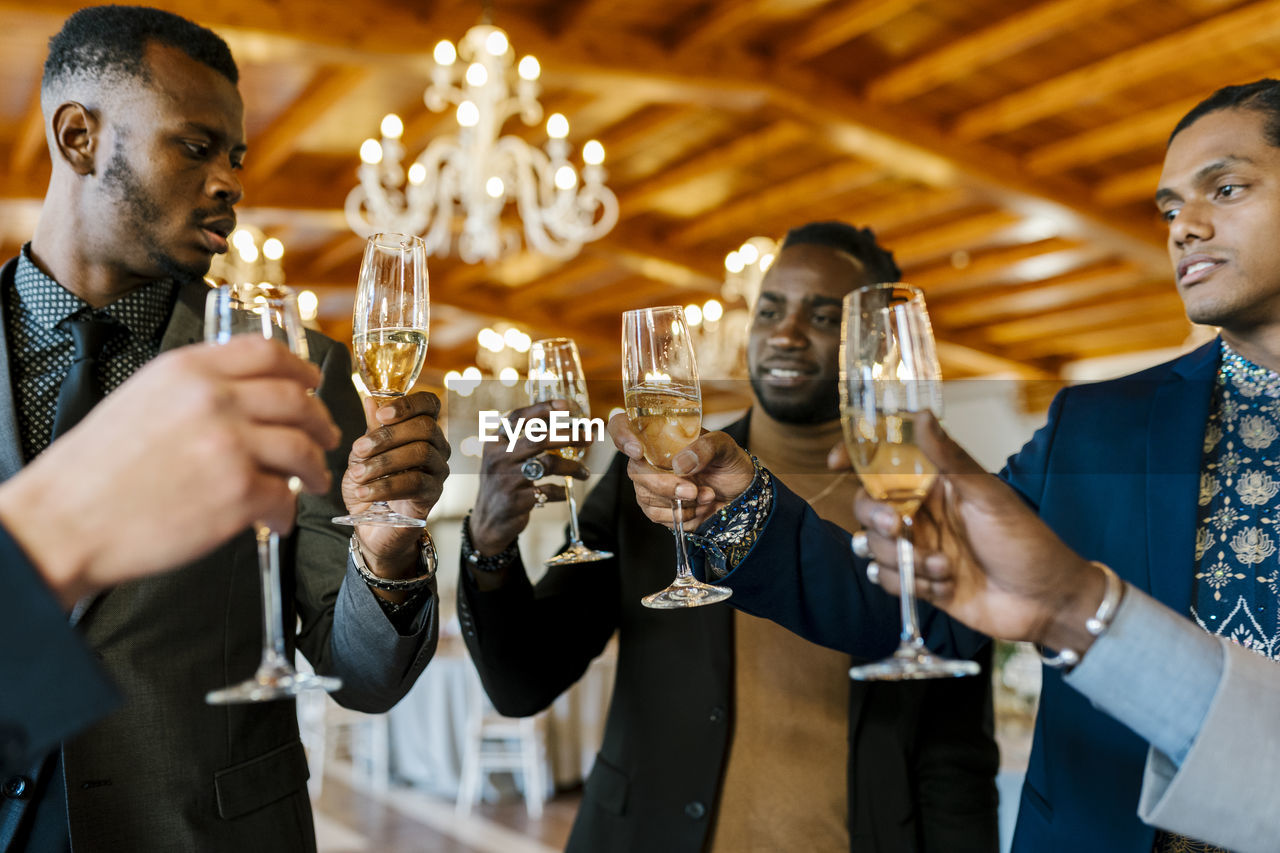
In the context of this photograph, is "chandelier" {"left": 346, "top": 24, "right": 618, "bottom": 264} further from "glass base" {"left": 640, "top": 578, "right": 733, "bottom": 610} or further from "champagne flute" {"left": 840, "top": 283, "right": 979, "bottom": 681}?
"champagne flute" {"left": 840, "top": 283, "right": 979, "bottom": 681}

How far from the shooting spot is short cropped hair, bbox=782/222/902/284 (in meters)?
2.03

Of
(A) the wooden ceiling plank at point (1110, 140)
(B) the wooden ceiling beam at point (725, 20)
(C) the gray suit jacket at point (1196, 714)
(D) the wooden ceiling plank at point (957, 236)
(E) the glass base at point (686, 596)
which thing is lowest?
(C) the gray suit jacket at point (1196, 714)

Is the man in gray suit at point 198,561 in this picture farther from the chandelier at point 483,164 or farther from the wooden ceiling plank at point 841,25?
the wooden ceiling plank at point 841,25

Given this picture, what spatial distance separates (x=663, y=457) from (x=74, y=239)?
95cm

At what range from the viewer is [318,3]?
18.1ft

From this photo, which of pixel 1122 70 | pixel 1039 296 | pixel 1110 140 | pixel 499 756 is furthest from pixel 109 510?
pixel 1039 296

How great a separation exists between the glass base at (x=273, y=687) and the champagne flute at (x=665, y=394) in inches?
15.6

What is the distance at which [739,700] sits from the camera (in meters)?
1.76

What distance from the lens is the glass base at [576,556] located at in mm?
1306

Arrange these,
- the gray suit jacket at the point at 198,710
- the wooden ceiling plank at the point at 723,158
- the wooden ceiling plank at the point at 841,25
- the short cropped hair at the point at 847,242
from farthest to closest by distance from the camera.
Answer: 1. the wooden ceiling plank at the point at 723,158
2. the wooden ceiling plank at the point at 841,25
3. the short cropped hair at the point at 847,242
4. the gray suit jacket at the point at 198,710

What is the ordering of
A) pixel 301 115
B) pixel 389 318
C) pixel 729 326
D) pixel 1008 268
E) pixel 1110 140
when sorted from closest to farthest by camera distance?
pixel 389 318 → pixel 1110 140 → pixel 301 115 → pixel 729 326 → pixel 1008 268

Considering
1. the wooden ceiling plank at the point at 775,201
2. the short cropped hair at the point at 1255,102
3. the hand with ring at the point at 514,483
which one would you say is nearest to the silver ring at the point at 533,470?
the hand with ring at the point at 514,483

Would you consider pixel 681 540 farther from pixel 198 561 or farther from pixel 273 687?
pixel 198 561

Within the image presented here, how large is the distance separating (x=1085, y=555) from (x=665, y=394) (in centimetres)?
66
